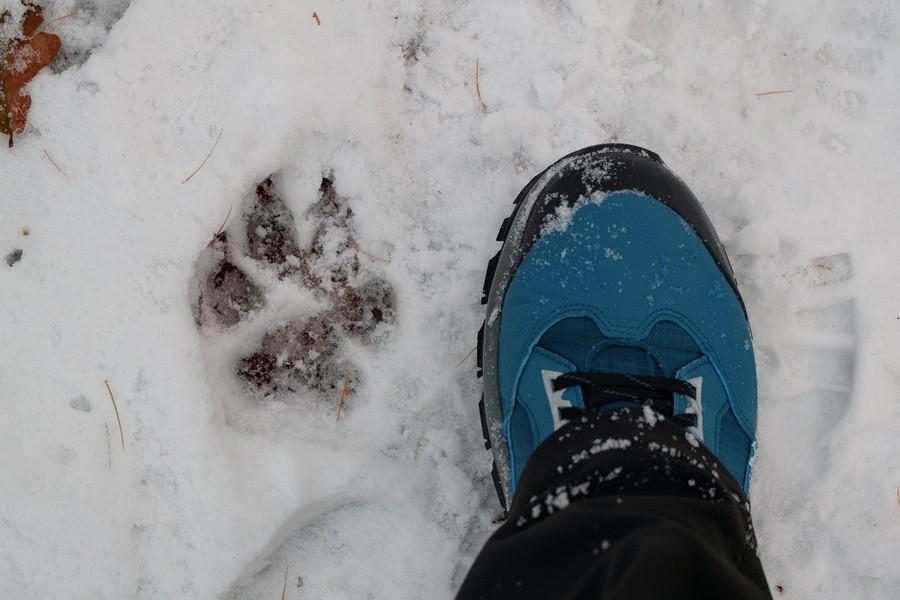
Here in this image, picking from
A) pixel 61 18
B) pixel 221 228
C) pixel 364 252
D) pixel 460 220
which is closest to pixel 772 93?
pixel 460 220

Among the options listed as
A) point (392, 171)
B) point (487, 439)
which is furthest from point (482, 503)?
point (392, 171)

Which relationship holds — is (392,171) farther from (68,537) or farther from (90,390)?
(68,537)

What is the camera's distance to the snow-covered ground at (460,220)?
53.2 inches

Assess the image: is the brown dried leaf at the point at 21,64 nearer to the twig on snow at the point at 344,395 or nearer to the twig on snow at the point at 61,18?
the twig on snow at the point at 61,18

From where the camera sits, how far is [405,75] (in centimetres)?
147

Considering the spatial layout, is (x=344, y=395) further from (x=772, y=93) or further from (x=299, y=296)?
(x=772, y=93)

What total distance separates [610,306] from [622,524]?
21.7 inches

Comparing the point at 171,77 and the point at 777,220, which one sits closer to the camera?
the point at 171,77

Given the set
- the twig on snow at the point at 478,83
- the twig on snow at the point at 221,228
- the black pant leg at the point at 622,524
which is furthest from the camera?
the twig on snow at the point at 478,83

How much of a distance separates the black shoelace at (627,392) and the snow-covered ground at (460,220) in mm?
291

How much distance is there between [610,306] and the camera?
1350 mm

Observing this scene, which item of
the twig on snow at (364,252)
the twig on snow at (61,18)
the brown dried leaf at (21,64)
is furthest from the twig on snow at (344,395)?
the twig on snow at (61,18)

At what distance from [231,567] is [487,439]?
0.57 meters

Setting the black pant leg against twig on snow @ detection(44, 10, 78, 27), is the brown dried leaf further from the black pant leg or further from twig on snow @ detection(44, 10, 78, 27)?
the black pant leg
